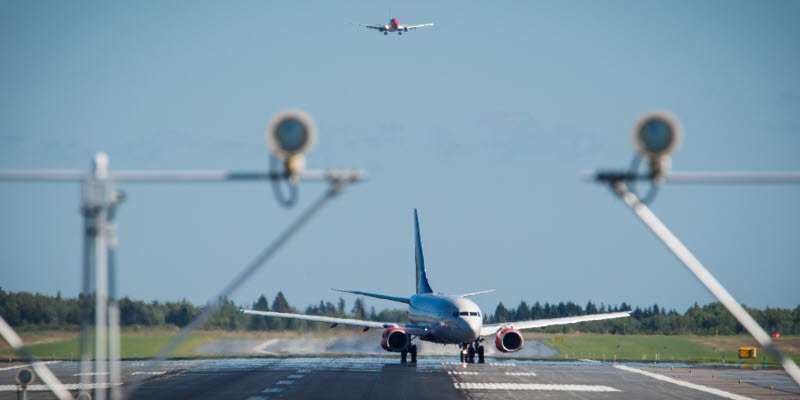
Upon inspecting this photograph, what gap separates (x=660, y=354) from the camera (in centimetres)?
8181

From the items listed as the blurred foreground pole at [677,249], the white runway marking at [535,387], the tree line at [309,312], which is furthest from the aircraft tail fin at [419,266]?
the blurred foreground pole at [677,249]

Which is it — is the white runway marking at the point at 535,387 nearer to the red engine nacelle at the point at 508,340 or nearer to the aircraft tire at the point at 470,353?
the red engine nacelle at the point at 508,340

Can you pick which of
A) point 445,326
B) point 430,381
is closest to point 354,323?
point 445,326

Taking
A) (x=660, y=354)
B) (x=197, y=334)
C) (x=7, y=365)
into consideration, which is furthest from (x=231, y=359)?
(x=660, y=354)

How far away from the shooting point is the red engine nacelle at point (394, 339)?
63812mm

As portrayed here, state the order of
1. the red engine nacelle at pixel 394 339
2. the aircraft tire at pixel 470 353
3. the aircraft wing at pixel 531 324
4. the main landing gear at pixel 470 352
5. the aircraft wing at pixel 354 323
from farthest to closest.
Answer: the aircraft wing at pixel 531 324 → the aircraft tire at pixel 470 353 → the aircraft wing at pixel 354 323 → the main landing gear at pixel 470 352 → the red engine nacelle at pixel 394 339

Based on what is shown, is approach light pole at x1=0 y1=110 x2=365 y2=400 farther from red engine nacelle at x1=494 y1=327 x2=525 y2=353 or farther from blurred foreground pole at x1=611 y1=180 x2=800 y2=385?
red engine nacelle at x1=494 y1=327 x2=525 y2=353

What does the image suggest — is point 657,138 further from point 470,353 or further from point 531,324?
point 531,324

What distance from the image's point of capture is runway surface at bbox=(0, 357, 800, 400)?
135 ft

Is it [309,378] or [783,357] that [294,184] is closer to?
[783,357]

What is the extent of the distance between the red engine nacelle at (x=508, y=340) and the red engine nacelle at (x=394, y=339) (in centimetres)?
533

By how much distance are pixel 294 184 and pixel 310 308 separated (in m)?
68.7

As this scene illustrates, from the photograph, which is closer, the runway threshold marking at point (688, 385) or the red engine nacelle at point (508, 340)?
the runway threshold marking at point (688, 385)

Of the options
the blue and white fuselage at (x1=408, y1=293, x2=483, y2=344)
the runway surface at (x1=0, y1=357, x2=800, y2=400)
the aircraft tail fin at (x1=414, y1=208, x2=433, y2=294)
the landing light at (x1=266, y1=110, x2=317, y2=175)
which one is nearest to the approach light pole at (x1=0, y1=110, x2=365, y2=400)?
the landing light at (x1=266, y1=110, x2=317, y2=175)
